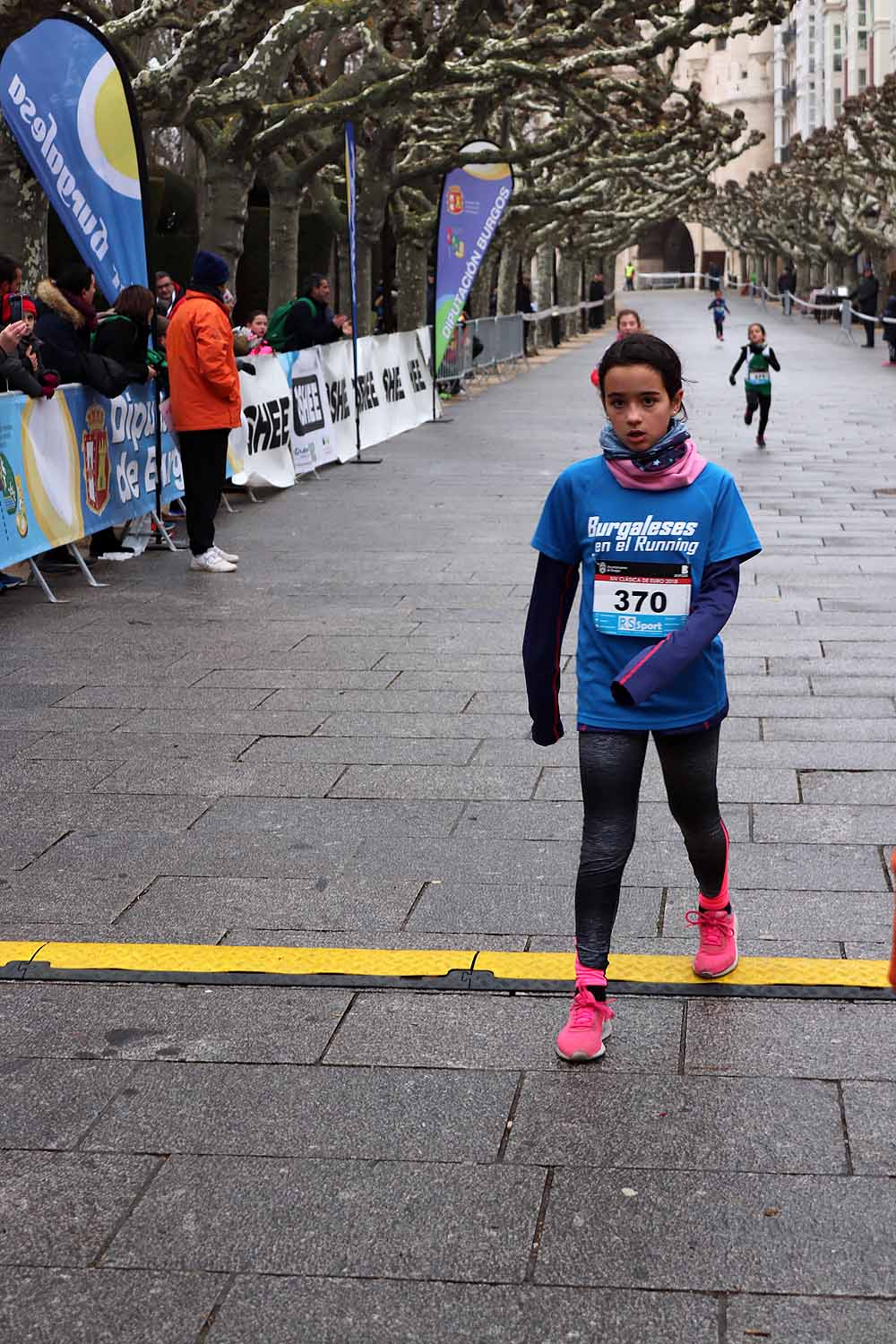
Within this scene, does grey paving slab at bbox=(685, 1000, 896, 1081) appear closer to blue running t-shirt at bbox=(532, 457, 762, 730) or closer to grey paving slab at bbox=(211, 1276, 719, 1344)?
blue running t-shirt at bbox=(532, 457, 762, 730)

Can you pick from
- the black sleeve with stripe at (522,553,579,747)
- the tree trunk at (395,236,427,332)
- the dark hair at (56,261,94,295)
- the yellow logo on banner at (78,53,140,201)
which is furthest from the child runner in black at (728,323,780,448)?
the black sleeve with stripe at (522,553,579,747)

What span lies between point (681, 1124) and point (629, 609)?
3.59 ft

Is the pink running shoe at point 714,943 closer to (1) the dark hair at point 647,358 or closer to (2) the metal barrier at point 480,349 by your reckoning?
(1) the dark hair at point 647,358

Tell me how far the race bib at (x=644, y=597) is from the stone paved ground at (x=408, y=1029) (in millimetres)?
917

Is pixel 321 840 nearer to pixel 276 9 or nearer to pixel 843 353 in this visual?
pixel 276 9

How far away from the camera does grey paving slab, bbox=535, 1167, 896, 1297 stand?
3.11m

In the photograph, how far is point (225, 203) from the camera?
19.0m

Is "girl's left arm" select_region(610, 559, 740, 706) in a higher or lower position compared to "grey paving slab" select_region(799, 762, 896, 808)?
higher

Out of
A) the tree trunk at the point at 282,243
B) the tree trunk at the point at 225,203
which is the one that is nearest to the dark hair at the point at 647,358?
the tree trunk at the point at 225,203

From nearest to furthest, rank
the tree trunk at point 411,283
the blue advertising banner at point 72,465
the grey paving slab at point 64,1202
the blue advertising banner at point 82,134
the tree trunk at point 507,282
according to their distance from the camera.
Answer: the grey paving slab at point 64,1202, the blue advertising banner at point 72,465, the blue advertising banner at point 82,134, the tree trunk at point 411,283, the tree trunk at point 507,282

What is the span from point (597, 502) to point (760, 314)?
74536mm

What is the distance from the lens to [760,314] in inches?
3000

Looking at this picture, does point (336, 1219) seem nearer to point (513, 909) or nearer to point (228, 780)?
point (513, 909)

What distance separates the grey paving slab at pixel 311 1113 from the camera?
3648 millimetres
